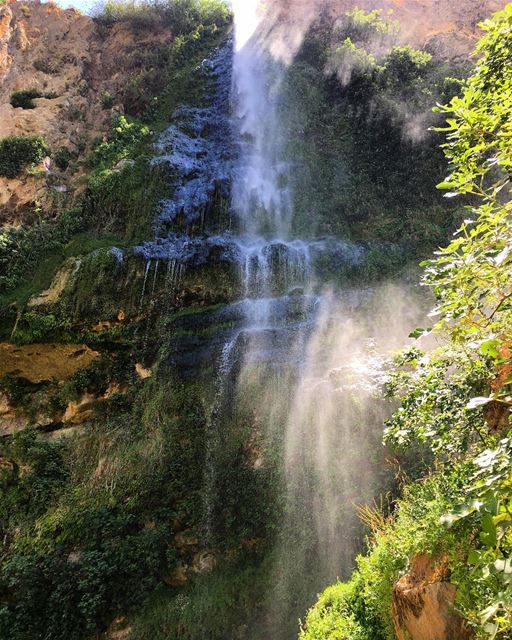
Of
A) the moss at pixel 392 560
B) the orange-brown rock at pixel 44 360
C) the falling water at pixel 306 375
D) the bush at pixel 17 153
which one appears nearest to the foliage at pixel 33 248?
the orange-brown rock at pixel 44 360

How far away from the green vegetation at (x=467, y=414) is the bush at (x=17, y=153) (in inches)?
598

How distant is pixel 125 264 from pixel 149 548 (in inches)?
277

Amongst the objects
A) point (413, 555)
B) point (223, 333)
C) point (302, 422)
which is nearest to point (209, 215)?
point (223, 333)

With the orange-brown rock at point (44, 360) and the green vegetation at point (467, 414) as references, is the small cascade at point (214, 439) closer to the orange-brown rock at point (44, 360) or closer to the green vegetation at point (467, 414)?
the green vegetation at point (467, 414)

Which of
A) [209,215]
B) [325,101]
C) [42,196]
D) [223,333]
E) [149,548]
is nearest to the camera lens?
[149,548]

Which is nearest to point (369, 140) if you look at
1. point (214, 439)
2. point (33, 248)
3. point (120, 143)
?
point (120, 143)

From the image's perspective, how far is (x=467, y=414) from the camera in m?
3.10

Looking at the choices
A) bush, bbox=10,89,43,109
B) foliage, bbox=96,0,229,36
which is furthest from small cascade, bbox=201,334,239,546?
foliage, bbox=96,0,229,36

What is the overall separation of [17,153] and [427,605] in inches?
667

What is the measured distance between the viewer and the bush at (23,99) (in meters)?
16.6

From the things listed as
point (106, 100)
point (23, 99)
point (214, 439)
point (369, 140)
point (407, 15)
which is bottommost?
point (214, 439)

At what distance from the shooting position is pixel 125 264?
37.5 ft

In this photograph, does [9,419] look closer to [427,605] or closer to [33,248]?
[33,248]

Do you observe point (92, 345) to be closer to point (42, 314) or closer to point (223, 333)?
point (42, 314)
